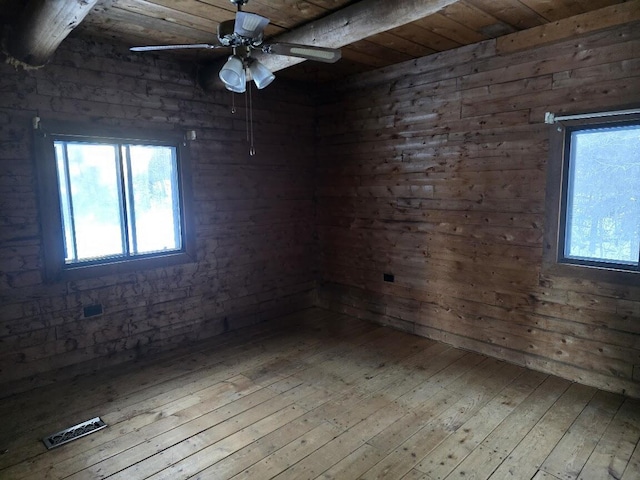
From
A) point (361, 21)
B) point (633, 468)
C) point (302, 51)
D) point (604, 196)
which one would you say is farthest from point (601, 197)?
point (302, 51)

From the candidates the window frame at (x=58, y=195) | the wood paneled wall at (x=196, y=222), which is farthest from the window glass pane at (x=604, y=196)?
the window frame at (x=58, y=195)

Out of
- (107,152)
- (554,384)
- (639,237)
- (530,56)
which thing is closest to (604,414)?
(554,384)

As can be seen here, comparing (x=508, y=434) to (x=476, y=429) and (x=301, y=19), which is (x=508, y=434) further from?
(x=301, y=19)

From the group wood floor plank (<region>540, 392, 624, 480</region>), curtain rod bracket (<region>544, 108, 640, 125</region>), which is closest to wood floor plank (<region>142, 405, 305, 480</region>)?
wood floor plank (<region>540, 392, 624, 480</region>)

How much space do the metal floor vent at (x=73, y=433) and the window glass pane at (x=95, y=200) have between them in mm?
1362

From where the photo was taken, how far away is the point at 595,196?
3133 mm

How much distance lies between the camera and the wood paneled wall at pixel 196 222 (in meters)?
3.14

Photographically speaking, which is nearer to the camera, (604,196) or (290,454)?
(290,454)

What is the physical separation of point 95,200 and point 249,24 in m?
2.33

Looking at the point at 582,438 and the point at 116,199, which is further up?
the point at 116,199

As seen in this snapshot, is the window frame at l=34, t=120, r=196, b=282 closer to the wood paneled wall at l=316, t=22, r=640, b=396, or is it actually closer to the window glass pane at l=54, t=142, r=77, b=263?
the window glass pane at l=54, t=142, r=77, b=263

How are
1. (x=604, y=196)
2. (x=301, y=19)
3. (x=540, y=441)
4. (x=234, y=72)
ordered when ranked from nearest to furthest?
(x=234, y=72)
(x=540, y=441)
(x=301, y=19)
(x=604, y=196)

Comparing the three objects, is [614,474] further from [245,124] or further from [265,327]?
[245,124]

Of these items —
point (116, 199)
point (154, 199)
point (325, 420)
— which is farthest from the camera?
point (154, 199)
